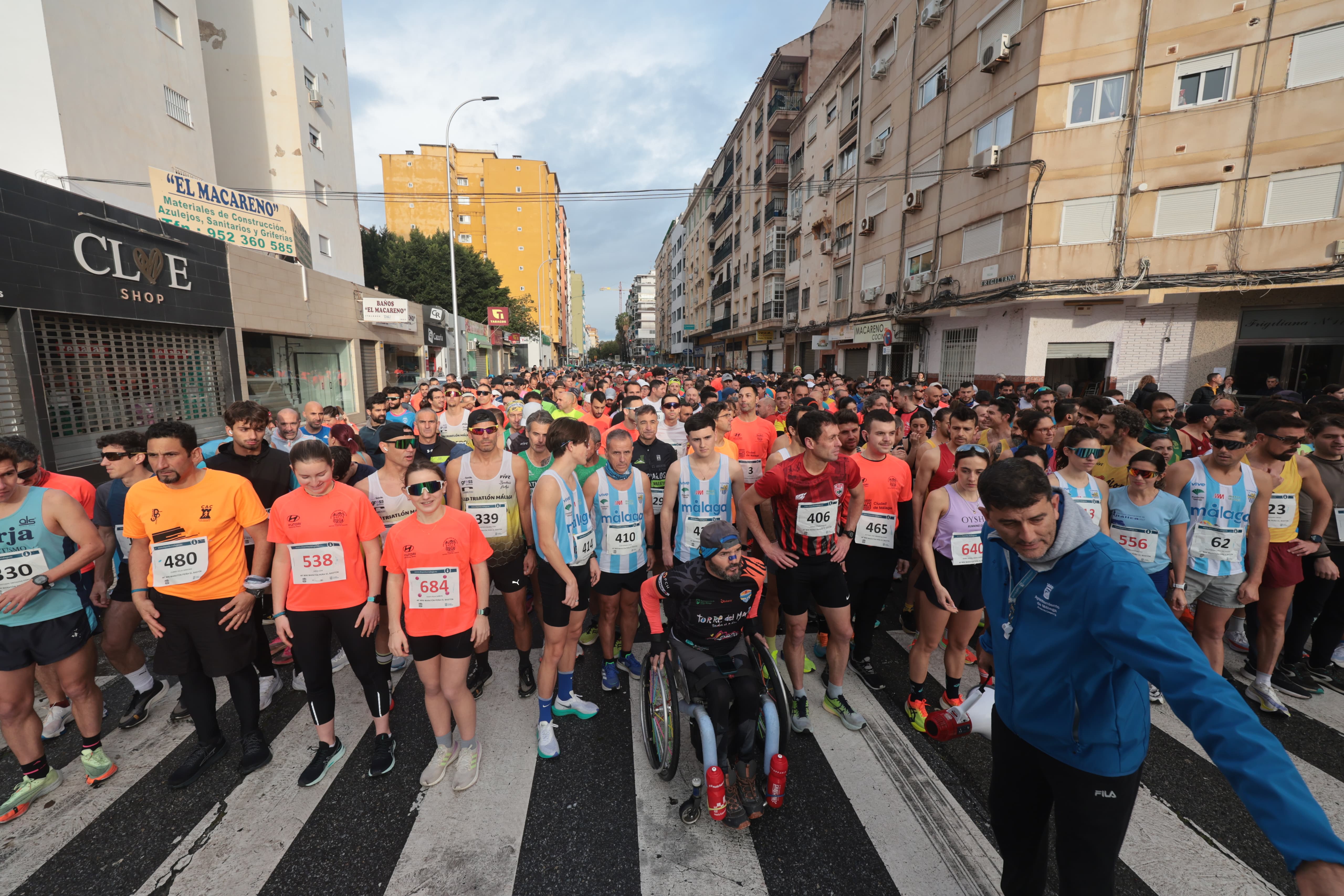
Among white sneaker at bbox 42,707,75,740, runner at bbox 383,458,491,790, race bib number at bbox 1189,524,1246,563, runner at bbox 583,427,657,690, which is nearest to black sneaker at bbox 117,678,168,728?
white sneaker at bbox 42,707,75,740

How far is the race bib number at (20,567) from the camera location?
3092mm

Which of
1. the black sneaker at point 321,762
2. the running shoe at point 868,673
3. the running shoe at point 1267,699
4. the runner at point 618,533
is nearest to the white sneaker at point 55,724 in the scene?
the black sneaker at point 321,762

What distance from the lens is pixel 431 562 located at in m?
3.27

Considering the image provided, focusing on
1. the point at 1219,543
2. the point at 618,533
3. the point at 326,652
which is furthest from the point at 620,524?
the point at 1219,543

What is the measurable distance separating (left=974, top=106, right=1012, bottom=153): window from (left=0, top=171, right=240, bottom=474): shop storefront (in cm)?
2124

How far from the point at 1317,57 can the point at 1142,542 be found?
1842cm

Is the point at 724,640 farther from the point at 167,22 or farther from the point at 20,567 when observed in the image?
the point at 167,22

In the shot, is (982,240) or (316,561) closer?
(316,561)

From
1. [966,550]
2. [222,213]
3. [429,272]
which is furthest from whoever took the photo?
[429,272]

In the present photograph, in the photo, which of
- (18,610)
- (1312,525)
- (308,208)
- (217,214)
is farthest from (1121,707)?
(308,208)

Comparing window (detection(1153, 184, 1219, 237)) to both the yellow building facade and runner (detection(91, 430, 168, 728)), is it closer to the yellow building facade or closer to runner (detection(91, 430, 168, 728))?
runner (detection(91, 430, 168, 728))

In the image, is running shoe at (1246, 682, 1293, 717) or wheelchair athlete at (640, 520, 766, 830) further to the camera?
running shoe at (1246, 682, 1293, 717)

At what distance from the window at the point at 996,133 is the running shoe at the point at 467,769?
Result: 20.4 metres

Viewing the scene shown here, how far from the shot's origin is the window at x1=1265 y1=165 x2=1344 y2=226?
13.3m
